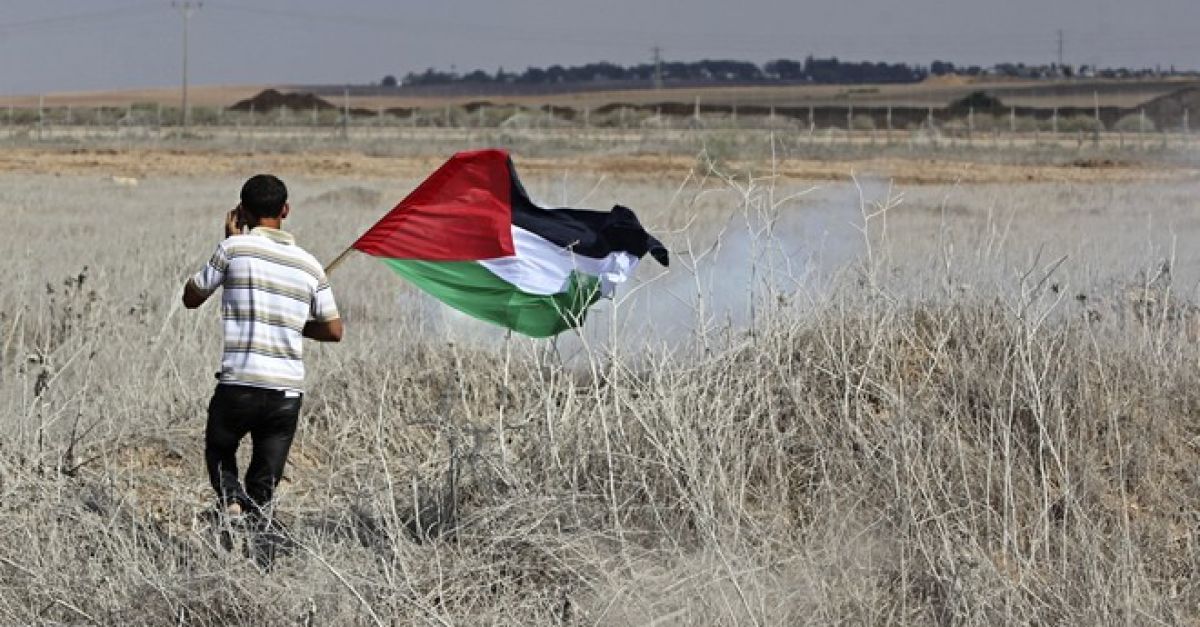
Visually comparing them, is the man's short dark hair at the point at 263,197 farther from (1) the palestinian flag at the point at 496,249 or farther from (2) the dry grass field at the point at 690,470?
(2) the dry grass field at the point at 690,470

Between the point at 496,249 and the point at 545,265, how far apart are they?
216mm

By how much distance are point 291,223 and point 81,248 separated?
3.94 meters

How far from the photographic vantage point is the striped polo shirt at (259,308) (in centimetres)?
674

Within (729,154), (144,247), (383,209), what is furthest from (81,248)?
(729,154)

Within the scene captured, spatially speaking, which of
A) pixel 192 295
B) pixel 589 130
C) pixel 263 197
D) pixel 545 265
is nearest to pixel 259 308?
pixel 192 295

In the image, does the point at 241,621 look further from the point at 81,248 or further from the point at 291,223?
the point at 291,223

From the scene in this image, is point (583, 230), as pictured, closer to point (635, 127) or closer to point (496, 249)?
point (496, 249)

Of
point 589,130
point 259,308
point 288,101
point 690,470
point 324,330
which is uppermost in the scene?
point 288,101

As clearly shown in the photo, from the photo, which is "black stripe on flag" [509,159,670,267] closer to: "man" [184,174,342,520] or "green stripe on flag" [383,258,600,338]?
"green stripe on flag" [383,258,600,338]

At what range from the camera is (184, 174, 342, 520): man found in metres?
6.75

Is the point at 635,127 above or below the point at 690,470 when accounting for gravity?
above

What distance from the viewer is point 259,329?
266 inches

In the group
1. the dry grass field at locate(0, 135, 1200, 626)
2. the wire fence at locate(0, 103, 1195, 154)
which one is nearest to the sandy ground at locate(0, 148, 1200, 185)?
the wire fence at locate(0, 103, 1195, 154)

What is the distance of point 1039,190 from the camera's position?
30.1m
